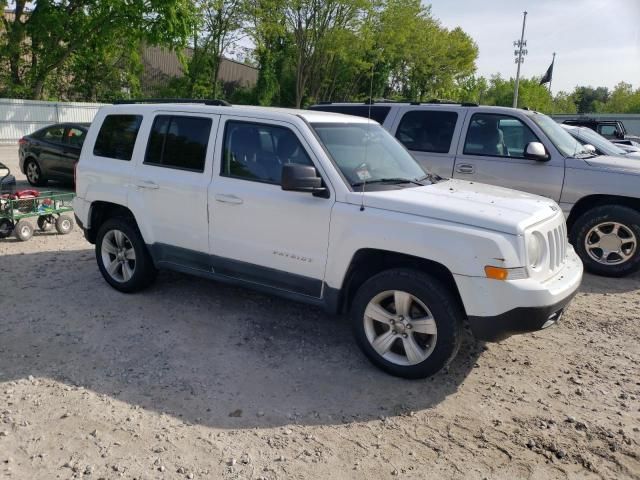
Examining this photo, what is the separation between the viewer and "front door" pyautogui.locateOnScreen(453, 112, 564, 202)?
682 centimetres

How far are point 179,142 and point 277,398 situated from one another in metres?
2.58

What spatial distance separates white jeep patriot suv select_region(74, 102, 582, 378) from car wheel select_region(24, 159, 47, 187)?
25.7ft

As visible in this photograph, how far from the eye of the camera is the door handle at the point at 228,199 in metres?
4.53

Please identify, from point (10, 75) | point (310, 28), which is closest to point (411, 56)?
point (310, 28)

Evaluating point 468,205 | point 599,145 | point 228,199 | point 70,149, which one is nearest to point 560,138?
point 599,145

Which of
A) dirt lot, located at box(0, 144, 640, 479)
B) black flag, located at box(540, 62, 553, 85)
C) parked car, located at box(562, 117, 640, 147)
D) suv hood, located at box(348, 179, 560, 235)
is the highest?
black flag, located at box(540, 62, 553, 85)

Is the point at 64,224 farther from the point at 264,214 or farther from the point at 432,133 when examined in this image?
the point at 432,133

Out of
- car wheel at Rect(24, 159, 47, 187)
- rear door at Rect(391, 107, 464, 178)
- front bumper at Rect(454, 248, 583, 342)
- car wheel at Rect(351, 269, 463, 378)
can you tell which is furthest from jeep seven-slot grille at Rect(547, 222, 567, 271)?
car wheel at Rect(24, 159, 47, 187)

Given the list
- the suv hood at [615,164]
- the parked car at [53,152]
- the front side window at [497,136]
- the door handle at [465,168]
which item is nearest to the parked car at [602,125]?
the suv hood at [615,164]

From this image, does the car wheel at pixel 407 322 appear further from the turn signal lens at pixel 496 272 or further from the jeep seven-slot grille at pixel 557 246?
the jeep seven-slot grille at pixel 557 246

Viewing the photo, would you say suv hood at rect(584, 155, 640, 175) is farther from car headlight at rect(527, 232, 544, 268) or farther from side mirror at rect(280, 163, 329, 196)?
side mirror at rect(280, 163, 329, 196)

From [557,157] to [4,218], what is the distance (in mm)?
7463

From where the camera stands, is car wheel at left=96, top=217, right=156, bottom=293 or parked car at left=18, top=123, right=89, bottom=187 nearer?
car wheel at left=96, top=217, right=156, bottom=293

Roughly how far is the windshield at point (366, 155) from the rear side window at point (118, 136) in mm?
2042
